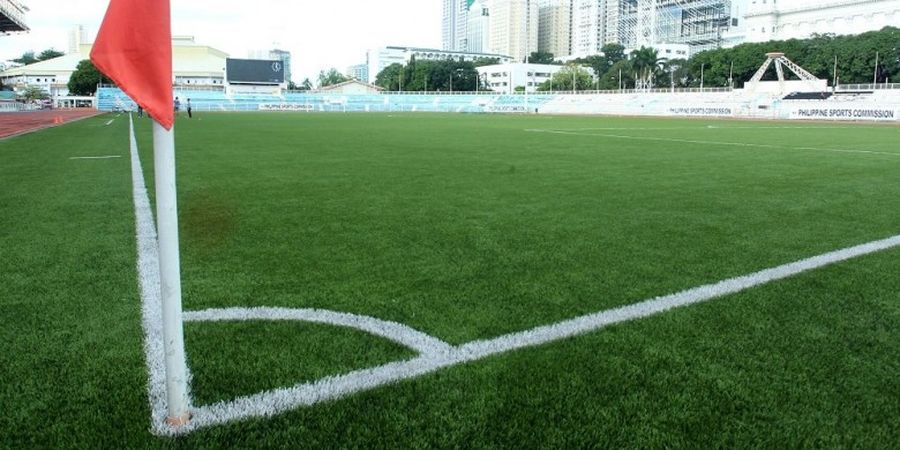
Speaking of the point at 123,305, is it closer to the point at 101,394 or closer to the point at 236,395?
the point at 101,394

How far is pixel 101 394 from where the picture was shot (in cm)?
258

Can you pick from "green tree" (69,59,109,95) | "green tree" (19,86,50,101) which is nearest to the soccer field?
"green tree" (69,59,109,95)

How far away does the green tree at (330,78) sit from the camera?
593 ft

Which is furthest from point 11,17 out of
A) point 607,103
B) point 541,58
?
point 541,58

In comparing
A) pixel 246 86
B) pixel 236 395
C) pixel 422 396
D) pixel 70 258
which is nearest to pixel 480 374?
pixel 422 396

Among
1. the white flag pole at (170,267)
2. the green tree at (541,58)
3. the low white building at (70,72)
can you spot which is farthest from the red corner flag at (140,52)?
the green tree at (541,58)

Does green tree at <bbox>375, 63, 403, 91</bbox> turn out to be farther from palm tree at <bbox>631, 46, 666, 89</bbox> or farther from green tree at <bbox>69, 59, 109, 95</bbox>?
green tree at <bbox>69, 59, 109, 95</bbox>

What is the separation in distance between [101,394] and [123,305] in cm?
122

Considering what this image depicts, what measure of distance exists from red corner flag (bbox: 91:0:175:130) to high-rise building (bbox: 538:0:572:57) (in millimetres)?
177587

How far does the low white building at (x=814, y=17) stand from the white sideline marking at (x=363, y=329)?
108 meters

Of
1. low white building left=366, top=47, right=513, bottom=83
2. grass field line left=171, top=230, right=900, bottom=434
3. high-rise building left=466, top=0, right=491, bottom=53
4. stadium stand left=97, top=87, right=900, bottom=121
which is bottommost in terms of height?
grass field line left=171, top=230, right=900, bottom=434

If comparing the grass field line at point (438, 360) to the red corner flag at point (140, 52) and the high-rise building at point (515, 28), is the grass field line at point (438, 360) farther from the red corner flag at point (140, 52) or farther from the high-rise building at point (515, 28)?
the high-rise building at point (515, 28)

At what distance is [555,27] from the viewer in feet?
575

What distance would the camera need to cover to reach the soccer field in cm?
240
